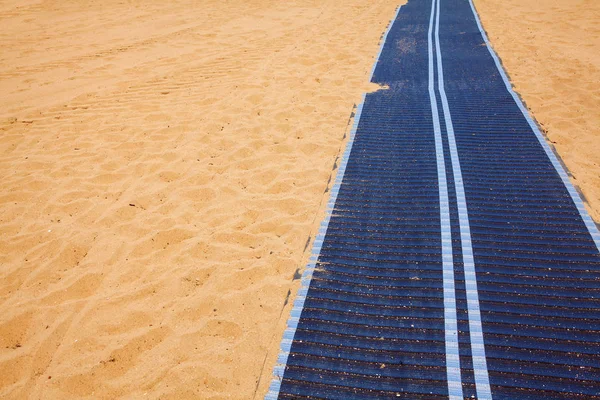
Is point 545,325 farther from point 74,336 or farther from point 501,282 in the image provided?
point 74,336

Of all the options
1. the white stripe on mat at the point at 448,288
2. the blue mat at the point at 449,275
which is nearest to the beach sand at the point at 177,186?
the blue mat at the point at 449,275

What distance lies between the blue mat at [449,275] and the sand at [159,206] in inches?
14.9

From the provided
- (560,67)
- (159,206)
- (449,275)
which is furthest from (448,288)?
(560,67)

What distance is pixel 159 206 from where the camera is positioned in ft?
14.2

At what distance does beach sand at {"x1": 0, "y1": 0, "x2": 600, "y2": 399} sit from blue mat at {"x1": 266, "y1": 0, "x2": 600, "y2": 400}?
0.34 m

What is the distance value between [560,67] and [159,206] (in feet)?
26.8

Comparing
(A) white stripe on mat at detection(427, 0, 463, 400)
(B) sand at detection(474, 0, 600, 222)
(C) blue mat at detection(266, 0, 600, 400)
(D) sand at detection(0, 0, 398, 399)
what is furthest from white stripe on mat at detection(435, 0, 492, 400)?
(D) sand at detection(0, 0, 398, 399)

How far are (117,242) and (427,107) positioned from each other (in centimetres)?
515

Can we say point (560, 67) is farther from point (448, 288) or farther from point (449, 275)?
point (448, 288)

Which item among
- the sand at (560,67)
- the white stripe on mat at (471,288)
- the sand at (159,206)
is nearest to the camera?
the white stripe on mat at (471,288)

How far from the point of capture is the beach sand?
9.53 ft

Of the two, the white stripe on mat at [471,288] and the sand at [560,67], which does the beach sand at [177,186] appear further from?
the white stripe on mat at [471,288]

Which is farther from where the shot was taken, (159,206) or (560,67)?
(560,67)

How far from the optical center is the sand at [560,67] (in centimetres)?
482
